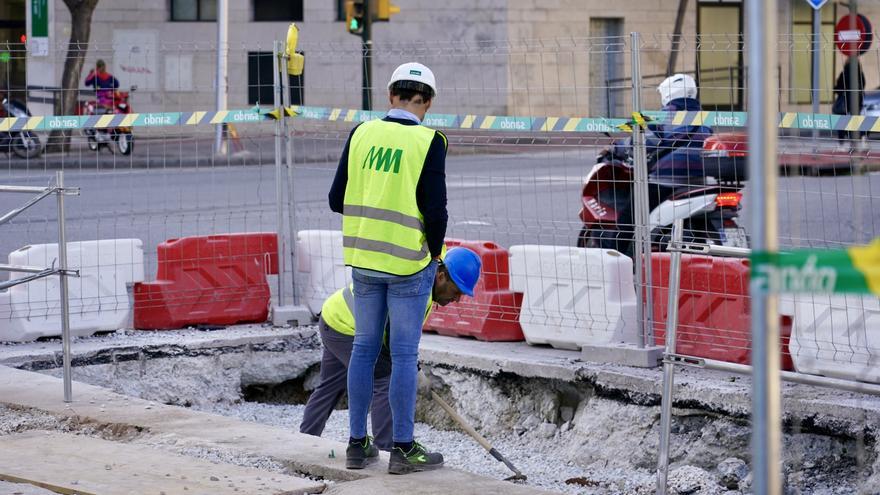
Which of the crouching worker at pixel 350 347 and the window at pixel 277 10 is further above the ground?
the window at pixel 277 10

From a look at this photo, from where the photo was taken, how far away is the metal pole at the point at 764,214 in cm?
263

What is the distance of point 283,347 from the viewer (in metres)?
8.74

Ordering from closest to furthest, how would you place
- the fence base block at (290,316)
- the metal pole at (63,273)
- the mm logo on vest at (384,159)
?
the mm logo on vest at (384,159) < the metal pole at (63,273) < the fence base block at (290,316)

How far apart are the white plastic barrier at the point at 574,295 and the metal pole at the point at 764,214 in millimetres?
4952

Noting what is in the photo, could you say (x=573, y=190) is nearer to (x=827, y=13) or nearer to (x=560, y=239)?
(x=560, y=239)

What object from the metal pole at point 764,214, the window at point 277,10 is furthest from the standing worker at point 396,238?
the window at point 277,10

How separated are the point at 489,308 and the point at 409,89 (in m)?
3.08

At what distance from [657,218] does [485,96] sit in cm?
1927

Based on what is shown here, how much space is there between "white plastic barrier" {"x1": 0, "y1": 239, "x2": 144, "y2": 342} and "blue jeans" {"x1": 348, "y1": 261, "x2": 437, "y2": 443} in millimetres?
3322

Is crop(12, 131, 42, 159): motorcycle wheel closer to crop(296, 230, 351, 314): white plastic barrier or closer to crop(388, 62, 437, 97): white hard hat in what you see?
crop(296, 230, 351, 314): white plastic barrier

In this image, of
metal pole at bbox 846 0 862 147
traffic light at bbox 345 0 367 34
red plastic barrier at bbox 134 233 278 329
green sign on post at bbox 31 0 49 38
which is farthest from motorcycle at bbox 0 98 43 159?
green sign on post at bbox 31 0 49 38

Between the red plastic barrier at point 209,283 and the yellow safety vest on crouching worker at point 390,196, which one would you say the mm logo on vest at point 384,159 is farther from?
the red plastic barrier at point 209,283

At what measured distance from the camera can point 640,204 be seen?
23.8 feet

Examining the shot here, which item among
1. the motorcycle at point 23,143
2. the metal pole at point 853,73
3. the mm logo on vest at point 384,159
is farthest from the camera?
the metal pole at point 853,73
